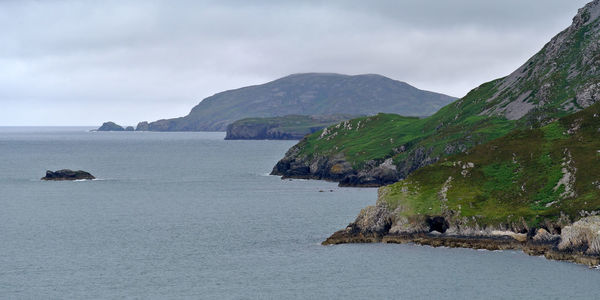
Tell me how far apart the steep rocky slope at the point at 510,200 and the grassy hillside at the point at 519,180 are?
0.14m

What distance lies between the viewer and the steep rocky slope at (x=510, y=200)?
89688mm

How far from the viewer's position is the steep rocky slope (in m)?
89.7

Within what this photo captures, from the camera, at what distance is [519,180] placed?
348 ft

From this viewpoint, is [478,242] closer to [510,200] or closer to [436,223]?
[436,223]

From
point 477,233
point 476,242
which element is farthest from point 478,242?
point 477,233

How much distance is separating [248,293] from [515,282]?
28867 millimetres

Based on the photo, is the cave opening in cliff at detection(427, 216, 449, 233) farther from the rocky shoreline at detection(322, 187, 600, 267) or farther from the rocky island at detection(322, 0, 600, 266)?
the rocky island at detection(322, 0, 600, 266)

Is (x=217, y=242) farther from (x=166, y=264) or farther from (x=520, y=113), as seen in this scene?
(x=520, y=113)

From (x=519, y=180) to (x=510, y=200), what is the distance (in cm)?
636

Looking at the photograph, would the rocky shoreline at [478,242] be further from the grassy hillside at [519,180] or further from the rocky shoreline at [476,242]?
the grassy hillside at [519,180]

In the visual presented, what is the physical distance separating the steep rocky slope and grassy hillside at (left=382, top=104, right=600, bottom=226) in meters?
0.14

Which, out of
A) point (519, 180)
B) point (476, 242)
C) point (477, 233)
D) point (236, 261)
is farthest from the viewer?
point (519, 180)

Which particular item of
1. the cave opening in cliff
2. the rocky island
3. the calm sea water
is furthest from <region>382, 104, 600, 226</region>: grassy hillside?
the calm sea water

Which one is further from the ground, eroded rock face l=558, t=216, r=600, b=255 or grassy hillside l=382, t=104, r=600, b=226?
grassy hillside l=382, t=104, r=600, b=226
